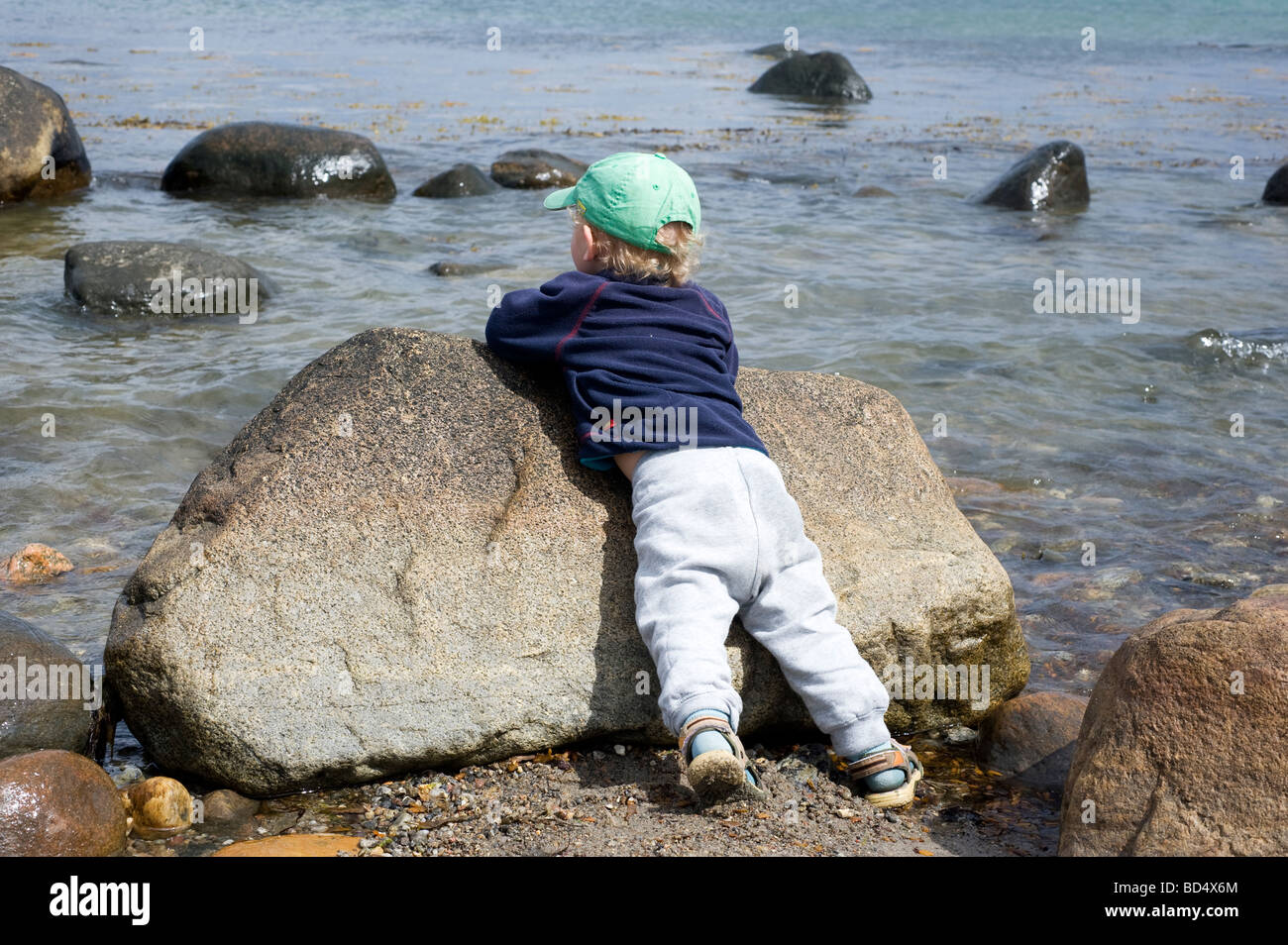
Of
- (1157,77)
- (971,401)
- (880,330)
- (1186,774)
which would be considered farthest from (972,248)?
(1157,77)

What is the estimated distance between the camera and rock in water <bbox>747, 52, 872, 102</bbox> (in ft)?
73.8

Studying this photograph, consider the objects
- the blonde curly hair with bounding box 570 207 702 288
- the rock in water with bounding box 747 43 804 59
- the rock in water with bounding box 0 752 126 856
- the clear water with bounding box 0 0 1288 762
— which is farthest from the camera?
the rock in water with bounding box 747 43 804 59

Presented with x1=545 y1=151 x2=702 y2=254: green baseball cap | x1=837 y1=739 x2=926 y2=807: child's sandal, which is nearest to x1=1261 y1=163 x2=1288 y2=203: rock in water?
x1=545 y1=151 x2=702 y2=254: green baseball cap

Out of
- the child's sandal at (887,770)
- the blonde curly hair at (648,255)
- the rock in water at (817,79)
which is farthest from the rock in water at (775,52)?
the child's sandal at (887,770)

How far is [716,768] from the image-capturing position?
119 inches

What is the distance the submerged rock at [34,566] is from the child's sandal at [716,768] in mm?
3127

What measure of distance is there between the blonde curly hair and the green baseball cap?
0.08 feet

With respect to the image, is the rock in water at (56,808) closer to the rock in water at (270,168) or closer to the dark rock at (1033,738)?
the dark rock at (1033,738)

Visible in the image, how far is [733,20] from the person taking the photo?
39938 millimetres

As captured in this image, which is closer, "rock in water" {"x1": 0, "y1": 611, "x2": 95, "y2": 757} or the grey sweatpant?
the grey sweatpant

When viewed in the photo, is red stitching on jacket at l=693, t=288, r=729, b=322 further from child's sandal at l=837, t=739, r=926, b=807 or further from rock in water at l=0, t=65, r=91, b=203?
rock in water at l=0, t=65, r=91, b=203

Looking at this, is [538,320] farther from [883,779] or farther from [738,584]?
[883,779]

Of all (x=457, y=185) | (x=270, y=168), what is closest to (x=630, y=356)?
(x=457, y=185)

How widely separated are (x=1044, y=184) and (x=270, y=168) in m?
8.20
